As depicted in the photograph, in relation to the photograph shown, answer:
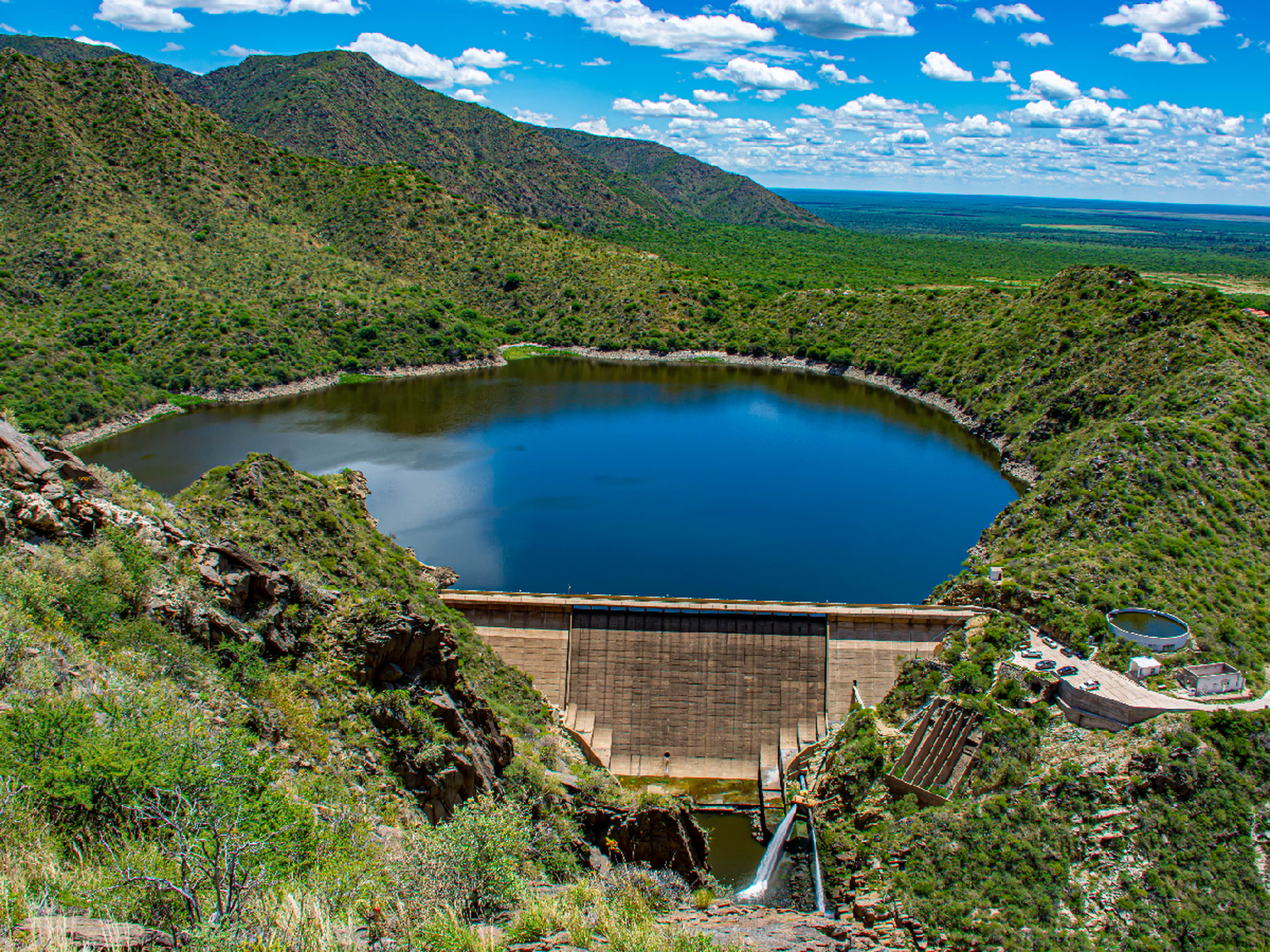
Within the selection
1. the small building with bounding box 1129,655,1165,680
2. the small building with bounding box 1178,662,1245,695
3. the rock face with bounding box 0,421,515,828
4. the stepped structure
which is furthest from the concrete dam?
the rock face with bounding box 0,421,515,828

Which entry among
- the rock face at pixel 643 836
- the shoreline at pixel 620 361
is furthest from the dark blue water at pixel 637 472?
the rock face at pixel 643 836

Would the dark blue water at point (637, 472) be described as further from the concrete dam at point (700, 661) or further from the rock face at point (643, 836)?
the rock face at point (643, 836)

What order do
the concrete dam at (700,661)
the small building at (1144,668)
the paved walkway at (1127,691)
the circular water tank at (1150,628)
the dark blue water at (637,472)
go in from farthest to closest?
1. the dark blue water at (637,472)
2. the concrete dam at (700,661)
3. the circular water tank at (1150,628)
4. the small building at (1144,668)
5. the paved walkway at (1127,691)

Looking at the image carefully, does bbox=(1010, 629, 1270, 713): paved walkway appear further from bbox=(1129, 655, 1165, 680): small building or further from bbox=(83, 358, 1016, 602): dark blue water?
bbox=(83, 358, 1016, 602): dark blue water

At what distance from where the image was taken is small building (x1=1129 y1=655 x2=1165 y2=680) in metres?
29.6

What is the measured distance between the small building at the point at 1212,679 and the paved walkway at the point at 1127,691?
0.46m

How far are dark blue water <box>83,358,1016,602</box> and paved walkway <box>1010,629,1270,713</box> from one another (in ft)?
45.6

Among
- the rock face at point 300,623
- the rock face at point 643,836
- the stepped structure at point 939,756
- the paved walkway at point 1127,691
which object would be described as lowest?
the rock face at point 643,836

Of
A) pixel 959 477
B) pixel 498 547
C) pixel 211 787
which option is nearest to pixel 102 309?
pixel 498 547

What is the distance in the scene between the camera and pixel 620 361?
112 meters

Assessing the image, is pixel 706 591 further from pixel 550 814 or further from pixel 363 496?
pixel 550 814

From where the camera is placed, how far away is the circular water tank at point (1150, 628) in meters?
31.4

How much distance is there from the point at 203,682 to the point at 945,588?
33555mm

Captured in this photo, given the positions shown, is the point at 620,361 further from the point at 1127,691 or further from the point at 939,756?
the point at 1127,691
